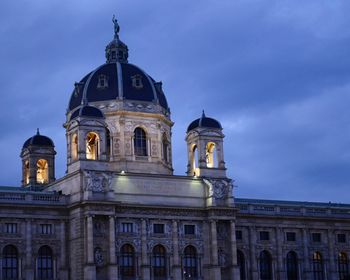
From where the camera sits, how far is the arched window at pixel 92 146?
101188mm

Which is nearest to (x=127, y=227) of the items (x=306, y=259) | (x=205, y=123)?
(x=205, y=123)

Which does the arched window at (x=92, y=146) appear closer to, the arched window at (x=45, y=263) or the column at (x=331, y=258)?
the arched window at (x=45, y=263)

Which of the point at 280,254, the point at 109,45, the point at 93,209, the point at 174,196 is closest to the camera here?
the point at 93,209

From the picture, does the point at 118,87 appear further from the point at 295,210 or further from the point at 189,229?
the point at 295,210

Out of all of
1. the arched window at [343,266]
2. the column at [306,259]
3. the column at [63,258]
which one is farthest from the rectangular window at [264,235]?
the column at [63,258]

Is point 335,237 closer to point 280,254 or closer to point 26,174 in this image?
point 280,254

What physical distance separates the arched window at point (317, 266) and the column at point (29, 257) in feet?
125

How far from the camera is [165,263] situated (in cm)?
10038

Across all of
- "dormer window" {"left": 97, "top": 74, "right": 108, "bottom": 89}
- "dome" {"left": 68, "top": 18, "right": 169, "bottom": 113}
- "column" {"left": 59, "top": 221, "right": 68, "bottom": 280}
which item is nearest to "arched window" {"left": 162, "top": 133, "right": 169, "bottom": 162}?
"dome" {"left": 68, "top": 18, "right": 169, "bottom": 113}

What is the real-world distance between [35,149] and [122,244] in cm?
2065

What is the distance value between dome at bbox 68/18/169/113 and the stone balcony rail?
16420 millimetres

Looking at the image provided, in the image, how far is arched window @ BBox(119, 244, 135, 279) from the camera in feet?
321

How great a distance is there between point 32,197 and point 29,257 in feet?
22.0

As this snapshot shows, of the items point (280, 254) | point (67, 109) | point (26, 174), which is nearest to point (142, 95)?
point (67, 109)
